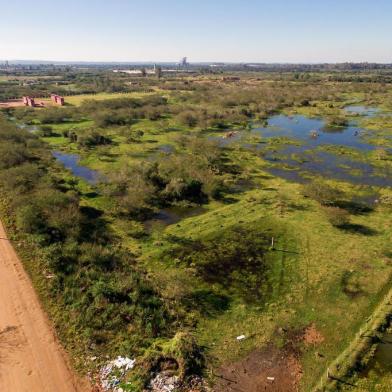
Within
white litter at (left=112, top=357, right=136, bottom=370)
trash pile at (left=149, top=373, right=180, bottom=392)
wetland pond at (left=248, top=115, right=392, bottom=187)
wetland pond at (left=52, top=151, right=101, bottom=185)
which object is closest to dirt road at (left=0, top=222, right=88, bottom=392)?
white litter at (left=112, top=357, right=136, bottom=370)

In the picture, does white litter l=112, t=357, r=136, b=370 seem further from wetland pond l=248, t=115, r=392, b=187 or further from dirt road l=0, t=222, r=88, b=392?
wetland pond l=248, t=115, r=392, b=187

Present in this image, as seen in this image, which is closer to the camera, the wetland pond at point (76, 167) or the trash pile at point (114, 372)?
the trash pile at point (114, 372)

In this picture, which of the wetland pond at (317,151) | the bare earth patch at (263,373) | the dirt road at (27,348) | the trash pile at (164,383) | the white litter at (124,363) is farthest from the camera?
the wetland pond at (317,151)

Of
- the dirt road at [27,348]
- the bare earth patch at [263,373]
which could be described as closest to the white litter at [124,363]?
the dirt road at [27,348]

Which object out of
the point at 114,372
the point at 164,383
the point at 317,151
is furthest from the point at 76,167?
the point at 164,383

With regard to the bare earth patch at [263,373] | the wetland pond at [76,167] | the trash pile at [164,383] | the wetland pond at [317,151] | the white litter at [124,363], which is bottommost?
the wetland pond at [76,167]

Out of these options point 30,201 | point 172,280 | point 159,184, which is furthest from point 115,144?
point 172,280

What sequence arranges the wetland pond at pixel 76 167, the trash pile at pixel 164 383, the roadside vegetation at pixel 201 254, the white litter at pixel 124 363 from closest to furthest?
the trash pile at pixel 164 383
the white litter at pixel 124 363
the roadside vegetation at pixel 201 254
the wetland pond at pixel 76 167

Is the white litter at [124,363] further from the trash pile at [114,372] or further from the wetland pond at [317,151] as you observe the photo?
the wetland pond at [317,151]
